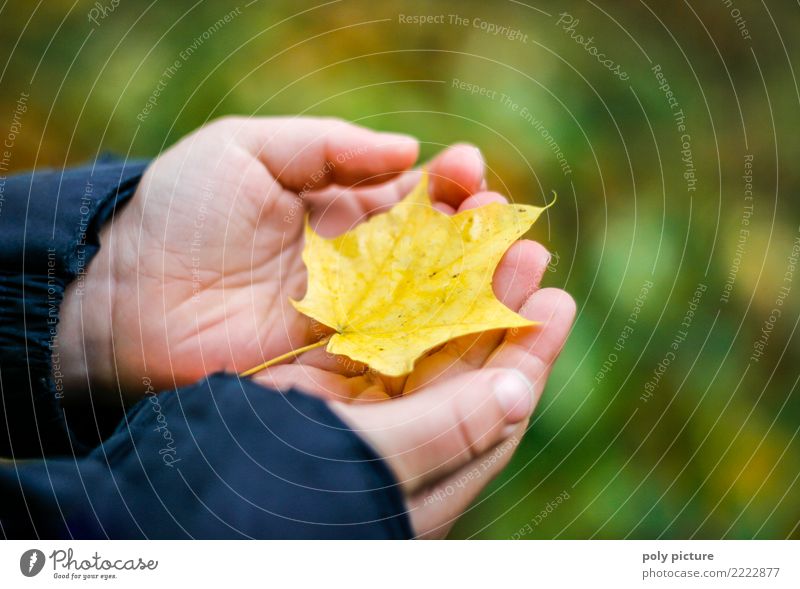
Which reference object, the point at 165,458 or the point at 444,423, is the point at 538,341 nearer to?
the point at 444,423

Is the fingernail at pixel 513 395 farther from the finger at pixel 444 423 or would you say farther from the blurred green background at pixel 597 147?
the blurred green background at pixel 597 147

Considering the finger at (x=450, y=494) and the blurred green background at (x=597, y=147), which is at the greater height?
the blurred green background at (x=597, y=147)

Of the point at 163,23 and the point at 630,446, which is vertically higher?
the point at 163,23

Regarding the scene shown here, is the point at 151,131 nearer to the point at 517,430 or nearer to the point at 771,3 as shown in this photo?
the point at 517,430

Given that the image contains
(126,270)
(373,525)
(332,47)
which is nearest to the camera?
(373,525)
